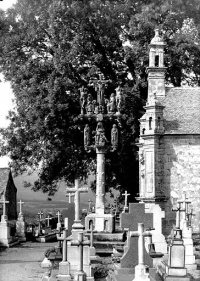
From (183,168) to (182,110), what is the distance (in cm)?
321

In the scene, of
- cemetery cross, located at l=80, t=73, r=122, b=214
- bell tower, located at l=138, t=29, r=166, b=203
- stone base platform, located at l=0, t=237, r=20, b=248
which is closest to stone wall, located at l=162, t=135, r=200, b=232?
bell tower, located at l=138, t=29, r=166, b=203

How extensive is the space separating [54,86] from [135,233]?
2110 centimetres

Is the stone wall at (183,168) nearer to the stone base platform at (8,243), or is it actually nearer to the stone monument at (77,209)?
the stone base platform at (8,243)

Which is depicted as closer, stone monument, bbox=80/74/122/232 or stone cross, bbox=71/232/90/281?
stone cross, bbox=71/232/90/281

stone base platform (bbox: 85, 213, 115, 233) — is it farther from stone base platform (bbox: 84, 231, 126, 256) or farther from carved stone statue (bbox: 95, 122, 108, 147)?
carved stone statue (bbox: 95, 122, 108, 147)

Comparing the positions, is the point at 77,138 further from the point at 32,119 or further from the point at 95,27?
the point at 95,27

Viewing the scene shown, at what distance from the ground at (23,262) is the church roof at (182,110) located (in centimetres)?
788

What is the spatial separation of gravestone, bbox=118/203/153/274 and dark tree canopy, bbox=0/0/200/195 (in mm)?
19035

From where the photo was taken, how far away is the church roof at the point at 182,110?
28125 millimetres

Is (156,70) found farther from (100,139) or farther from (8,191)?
(8,191)

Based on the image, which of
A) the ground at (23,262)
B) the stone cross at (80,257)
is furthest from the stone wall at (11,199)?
the stone cross at (80,257)

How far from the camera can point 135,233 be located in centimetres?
1345

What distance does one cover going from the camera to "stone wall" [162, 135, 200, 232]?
27359 millimetres

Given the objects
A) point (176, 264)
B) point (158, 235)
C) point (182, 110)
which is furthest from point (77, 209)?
point (182, 110)
